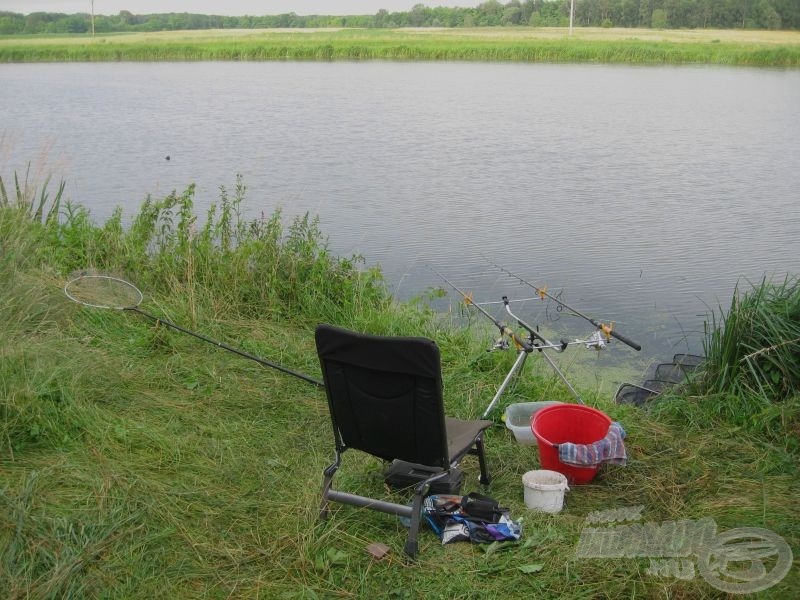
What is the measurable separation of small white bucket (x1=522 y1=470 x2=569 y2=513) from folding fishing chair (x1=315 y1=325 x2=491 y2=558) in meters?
0.28

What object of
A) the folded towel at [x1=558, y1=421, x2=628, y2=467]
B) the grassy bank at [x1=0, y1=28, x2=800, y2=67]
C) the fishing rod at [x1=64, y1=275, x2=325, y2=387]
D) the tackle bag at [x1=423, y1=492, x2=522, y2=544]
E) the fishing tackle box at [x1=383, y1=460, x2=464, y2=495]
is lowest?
the tackle bag at [x1=423, y1=492, x2=522, y2=544]

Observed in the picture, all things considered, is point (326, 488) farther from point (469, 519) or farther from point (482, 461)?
point (482, 461)

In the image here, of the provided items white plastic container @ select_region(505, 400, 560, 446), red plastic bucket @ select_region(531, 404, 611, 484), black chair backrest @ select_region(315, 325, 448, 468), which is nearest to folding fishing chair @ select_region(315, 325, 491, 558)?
black chair backrest @ select_region(315, 325, 448, 468)

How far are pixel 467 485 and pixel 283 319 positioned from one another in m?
2.34

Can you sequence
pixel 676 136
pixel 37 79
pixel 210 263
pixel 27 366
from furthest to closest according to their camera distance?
pixel 37 79 → pixel 676 136 → pixel 210 263 → pixel 27 366

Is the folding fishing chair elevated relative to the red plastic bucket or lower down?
elevated

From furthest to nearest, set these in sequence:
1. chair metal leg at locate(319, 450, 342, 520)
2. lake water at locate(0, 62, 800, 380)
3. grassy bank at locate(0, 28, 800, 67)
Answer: grassy bank at locate(0, 28, 800, 67) < lake water at locate(0, 62, 800, 380) < chair metal leg at locate(319, 450, 342, 520)

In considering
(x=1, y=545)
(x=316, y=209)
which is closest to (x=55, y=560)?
(x=1, y=545)

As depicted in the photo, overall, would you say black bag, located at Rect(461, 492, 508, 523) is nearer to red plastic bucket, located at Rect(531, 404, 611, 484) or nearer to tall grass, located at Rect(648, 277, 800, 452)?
red plastic bucket, located at Rect(531, 404, 611, 484)

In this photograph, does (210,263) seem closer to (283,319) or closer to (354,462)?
(283,319)

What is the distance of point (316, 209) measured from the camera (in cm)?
1008

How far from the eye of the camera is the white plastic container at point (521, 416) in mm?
3662

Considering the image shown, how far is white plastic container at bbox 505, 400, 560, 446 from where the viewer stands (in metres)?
3.66

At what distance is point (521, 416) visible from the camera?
3885 millimetres
